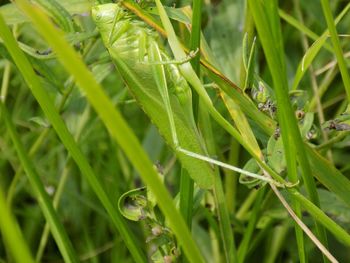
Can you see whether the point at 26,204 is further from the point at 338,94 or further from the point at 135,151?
the point at 135,151

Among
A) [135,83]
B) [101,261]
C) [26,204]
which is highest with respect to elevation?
[135,83]

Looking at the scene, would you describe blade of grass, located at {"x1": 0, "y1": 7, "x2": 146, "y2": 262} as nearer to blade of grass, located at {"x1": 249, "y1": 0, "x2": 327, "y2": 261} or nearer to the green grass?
the green grass

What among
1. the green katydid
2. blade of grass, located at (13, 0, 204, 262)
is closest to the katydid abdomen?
the green katydid

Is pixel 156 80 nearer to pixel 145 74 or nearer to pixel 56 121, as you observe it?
pixel 145 74

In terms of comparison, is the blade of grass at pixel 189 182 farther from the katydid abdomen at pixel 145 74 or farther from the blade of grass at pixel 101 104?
the blade of grass at pixel 101 104

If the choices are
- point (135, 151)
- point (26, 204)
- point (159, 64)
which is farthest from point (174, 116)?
point (26, 204)

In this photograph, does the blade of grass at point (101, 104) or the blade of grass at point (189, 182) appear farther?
the blade of grass at point (189, 182)

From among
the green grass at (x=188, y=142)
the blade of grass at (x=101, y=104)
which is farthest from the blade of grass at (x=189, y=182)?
the blade of grass at (x=101, y=104)
